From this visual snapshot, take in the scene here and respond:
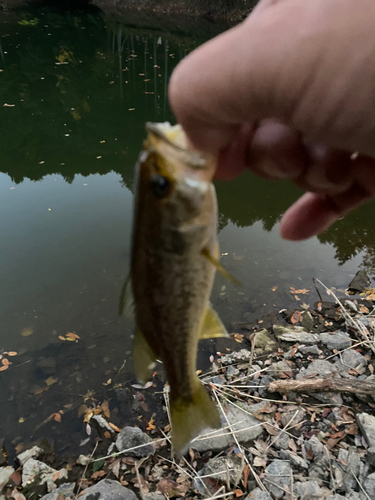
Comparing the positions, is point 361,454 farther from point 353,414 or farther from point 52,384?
point 52,384

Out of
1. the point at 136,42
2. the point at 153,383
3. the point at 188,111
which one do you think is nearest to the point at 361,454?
the point at 153,383

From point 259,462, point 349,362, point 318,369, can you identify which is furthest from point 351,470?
point 349,362

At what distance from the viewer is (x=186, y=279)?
4.67 feet

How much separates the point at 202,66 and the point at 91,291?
529 cm

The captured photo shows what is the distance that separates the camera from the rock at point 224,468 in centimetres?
335

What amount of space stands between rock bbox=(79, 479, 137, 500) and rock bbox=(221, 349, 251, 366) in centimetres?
206

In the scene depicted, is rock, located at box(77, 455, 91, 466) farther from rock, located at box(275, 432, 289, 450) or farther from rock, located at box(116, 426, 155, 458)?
rock, located at box(275, 432, 289, 450)

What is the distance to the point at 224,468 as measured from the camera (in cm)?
343

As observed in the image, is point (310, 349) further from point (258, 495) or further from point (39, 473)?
point (39, 473)

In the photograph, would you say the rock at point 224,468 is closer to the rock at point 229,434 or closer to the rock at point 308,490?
the rock at point 229,434

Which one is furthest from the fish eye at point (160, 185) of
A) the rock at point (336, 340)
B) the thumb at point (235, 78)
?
the rock at point (336, 340)

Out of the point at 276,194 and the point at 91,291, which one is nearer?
the point at 91,291

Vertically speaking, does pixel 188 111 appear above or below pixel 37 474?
above

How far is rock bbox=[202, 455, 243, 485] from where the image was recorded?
11.0 ft
